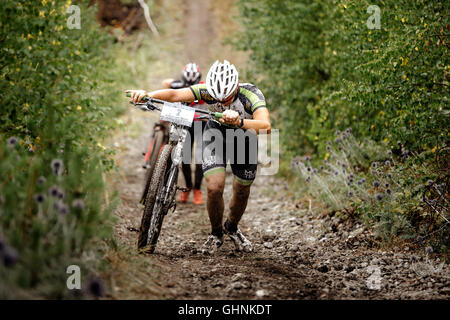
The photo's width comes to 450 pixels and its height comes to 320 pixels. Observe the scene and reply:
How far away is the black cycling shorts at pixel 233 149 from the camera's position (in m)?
4.91

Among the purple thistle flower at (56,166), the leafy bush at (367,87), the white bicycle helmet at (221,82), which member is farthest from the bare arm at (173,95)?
the leafy bush at (367,87)

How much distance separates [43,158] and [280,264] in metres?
2.79

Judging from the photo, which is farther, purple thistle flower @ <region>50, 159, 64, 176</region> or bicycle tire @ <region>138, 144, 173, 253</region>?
bicycle tire @ <region>138, 144, 173, 253</region>

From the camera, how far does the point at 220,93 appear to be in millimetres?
4711

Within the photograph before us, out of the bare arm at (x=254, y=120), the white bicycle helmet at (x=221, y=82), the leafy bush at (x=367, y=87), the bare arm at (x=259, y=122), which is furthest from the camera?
the leafy bush at (x=367, y=87)

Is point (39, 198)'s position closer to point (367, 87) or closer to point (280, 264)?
point (280, 264)

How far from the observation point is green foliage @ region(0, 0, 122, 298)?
2.81 meters

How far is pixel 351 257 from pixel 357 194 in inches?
53.4

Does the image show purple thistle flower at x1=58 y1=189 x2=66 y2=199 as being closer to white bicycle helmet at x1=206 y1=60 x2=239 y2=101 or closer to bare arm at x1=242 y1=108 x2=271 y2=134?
bare arm at x1=242 y1=108 x2=271 y2=134

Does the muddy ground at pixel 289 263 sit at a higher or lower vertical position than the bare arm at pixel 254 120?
lower

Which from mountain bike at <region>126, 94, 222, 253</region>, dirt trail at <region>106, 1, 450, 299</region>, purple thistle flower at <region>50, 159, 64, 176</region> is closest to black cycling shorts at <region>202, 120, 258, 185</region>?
mountain bike at <region>126, 94, 222, 253</region>

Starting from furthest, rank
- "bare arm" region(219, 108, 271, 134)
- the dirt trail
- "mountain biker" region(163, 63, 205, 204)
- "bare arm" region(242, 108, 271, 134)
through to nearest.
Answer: "mountain biker" region(163, 63, 205, 204) < "bare arm" region(242, 108, 271, 134) < "bare arm" region(219, 108, 271, 134) < the dirt trail

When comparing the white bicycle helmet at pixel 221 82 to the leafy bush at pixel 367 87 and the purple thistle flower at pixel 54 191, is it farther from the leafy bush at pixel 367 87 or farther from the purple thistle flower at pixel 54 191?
the purple thistle flower at pixel 54 191

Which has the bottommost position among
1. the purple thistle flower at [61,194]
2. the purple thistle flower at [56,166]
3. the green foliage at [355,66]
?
the purple thistle flower at [61,194]
